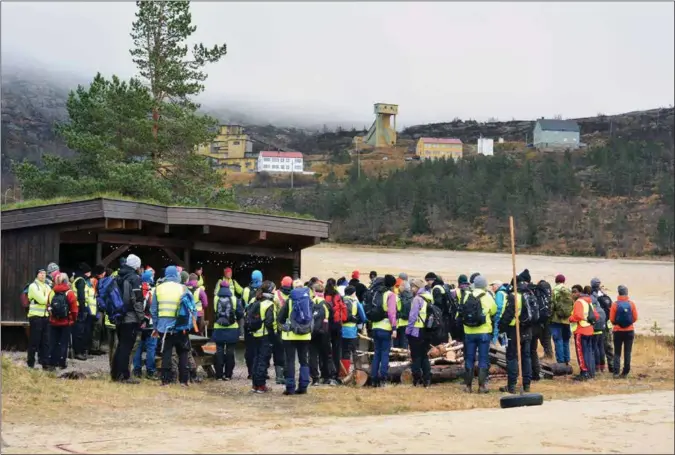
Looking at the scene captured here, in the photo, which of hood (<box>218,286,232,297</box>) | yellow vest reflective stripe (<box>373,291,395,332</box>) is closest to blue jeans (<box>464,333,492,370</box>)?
yellow vest reflective stripe (<box>373,291,395,332</box>)

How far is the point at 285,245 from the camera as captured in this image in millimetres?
20016

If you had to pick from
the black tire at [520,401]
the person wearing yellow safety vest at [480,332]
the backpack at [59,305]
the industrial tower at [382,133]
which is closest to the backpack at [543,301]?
the person wearing yellow safety vest at [480,332]

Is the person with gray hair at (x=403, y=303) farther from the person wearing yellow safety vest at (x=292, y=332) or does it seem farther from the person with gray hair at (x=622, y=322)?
the person with gray hair at (x=622, y=322)

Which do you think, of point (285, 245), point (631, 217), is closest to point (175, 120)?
point (285, 245)

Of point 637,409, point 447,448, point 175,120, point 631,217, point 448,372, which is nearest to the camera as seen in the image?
point 447,448

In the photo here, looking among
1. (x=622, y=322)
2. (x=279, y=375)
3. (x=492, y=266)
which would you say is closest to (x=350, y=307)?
(x=279, y=375)

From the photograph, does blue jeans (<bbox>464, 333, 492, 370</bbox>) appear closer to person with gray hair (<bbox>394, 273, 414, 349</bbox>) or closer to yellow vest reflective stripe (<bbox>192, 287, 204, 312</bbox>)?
person with gray hair (<bbox>394, 273, 414, 349</bbox>)

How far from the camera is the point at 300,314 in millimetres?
11656

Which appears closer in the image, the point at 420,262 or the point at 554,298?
the point at 554,298

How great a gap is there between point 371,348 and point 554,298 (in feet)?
11.4

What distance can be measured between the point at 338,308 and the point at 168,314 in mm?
2867

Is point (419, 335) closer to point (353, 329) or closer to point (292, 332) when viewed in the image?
point (353, 329)

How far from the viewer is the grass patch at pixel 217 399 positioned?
973 centimetres

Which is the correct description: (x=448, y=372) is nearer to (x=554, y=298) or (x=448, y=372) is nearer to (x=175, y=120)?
(x=554, y=298)
